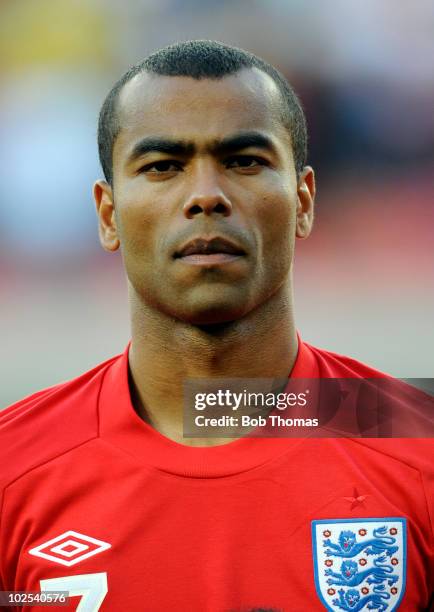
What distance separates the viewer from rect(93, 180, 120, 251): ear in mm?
1987

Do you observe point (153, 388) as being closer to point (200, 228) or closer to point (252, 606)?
point (200, 228)

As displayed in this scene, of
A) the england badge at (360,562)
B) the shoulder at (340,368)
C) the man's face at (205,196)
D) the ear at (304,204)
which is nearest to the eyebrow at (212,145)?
the man's face at (205,196)

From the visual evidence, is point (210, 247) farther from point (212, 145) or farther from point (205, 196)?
point (212, 145)

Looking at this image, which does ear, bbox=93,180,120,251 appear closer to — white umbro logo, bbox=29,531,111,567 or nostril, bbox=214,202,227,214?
nostril, bbox=214,202,227,214

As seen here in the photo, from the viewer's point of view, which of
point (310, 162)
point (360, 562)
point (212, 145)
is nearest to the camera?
point (360, 562)

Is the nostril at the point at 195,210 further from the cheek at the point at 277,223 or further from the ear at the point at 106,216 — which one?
the ear at the point at 106,216

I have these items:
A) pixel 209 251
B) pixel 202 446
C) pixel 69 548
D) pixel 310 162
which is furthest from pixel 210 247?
pixel 310 162

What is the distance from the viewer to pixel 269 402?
1.84 meters

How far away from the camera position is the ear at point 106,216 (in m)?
1.99

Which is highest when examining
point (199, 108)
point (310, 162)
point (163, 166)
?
point (310, 162)

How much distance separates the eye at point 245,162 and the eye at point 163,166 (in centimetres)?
11

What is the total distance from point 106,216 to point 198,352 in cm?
43

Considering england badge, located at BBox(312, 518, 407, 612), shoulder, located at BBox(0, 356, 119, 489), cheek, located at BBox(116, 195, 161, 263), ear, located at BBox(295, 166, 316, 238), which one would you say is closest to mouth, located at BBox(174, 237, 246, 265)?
cheek, located at BBox(116, 195, 161, 263)

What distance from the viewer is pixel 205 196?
1684mm
